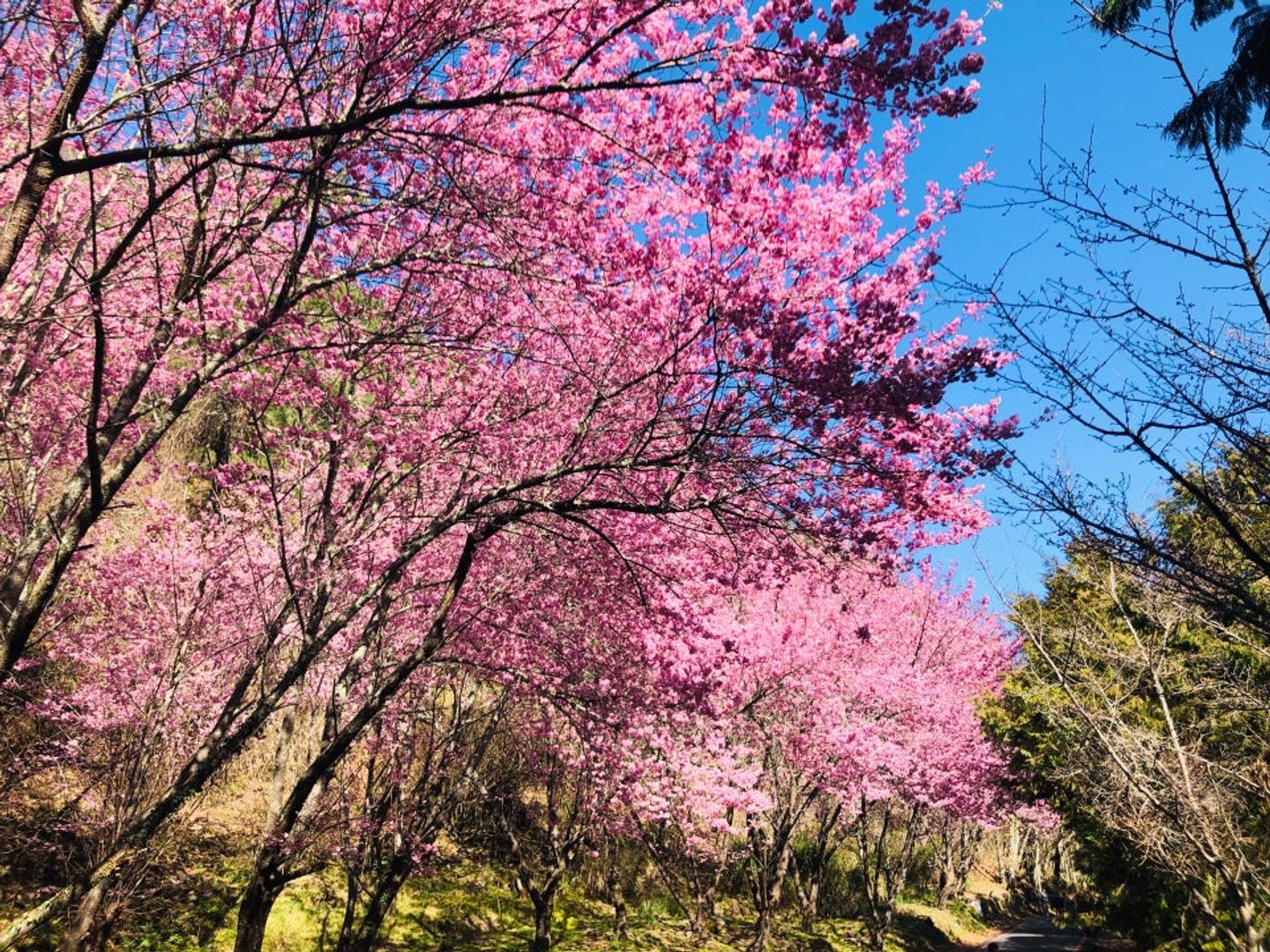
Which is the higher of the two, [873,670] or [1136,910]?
[873,670]

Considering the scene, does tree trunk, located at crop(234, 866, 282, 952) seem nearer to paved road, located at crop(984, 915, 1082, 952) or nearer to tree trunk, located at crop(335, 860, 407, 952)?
tree trunk, located at crop(335, 860, 407, 952)

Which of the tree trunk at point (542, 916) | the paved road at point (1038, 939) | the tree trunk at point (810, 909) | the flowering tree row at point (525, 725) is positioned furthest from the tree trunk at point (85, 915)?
the paved road at point (1038, 939)

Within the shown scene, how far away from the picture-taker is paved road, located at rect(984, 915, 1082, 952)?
71.1 feet

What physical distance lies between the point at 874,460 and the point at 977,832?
39.5 m

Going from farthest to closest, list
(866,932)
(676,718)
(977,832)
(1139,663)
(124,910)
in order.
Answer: (977,832) < (866,932) < (1139,663) < (676,718) < (124,910)

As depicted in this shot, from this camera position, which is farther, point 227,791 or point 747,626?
point 227,791

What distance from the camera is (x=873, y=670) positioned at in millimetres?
17203

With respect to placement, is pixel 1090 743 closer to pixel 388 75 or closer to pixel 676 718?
pixel 676 718

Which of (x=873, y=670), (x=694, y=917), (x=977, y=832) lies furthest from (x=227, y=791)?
(x=977, y=832)

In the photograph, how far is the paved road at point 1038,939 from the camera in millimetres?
21656

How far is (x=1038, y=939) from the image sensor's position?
24.5 meters

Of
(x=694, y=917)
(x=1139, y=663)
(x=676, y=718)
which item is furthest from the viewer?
(x=694, y=917)

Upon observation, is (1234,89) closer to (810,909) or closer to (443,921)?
(443,921)

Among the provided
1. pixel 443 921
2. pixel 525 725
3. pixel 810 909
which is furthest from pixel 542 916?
pixel 810 909
